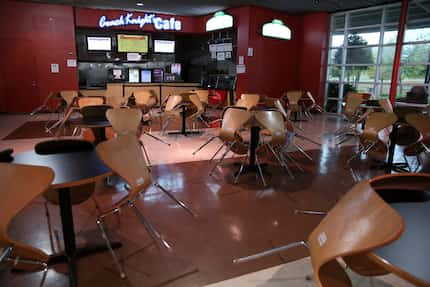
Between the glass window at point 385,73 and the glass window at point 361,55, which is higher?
the glass window at point 361,55

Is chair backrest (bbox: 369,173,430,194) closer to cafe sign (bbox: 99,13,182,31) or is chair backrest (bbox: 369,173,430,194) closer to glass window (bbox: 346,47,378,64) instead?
glass window (bbox: 346,47,378,64)

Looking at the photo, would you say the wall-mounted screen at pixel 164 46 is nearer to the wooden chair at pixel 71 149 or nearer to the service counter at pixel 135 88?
the service counter at pixel 135 88

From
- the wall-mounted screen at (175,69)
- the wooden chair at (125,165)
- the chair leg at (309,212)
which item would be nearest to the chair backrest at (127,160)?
the wooden chair at (125,165)

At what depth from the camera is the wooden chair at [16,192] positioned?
4.83 feet

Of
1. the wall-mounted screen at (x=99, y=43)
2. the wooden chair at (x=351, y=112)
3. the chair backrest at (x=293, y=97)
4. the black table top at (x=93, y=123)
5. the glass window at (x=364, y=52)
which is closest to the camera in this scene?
the black table top at (x=93, y=123)

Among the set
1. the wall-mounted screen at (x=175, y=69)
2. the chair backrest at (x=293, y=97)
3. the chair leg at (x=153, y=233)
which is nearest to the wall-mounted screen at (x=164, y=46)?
the wall-mounted screen at (x=175, y=69)

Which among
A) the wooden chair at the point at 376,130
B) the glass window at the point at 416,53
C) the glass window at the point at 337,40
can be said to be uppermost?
the glass window at the point at 337,40

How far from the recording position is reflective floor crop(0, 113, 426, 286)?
Result: 2.32m

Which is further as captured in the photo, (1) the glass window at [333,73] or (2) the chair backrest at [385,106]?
(1) the glass window at [333,73]

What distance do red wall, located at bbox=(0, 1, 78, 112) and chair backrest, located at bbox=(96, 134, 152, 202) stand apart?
8.86 meters

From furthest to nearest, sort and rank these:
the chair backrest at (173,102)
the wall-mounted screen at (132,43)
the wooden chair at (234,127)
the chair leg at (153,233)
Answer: the wall-mounted screen at (132,43)
the chair backrest at (173,102)
the wooden chair at (234,127)
the chair leg at (153,233)

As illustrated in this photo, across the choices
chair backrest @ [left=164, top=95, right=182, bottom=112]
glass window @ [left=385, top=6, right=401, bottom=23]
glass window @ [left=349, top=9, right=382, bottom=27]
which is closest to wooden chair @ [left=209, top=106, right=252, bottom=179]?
chair backrest @ [left=164, top=95, right=182, bottom=112]

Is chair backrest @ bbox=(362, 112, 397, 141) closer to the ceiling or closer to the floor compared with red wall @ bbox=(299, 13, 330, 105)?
closer to the floor

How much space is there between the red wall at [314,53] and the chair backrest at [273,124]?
6864 mm
